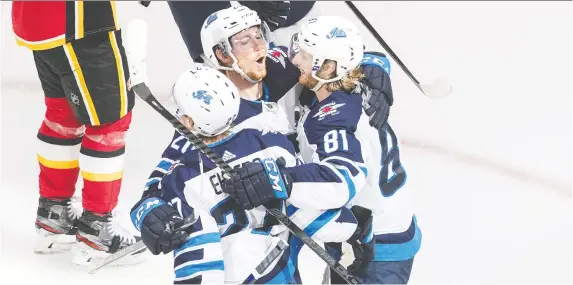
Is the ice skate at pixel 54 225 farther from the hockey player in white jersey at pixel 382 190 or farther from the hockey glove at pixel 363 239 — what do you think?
the hockey glove at pixel 363 239

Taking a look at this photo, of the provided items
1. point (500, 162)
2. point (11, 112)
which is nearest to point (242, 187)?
point (500, 162)

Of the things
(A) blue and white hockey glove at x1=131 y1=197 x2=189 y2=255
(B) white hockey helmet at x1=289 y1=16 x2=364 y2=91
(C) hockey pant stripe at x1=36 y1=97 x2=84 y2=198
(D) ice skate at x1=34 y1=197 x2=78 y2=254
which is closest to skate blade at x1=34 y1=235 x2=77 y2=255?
(D) ice skate at x1=34 y1=197 x2=78 y2=254

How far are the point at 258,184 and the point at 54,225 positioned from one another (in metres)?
1.10

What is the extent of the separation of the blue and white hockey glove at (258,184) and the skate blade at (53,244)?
3.47ft

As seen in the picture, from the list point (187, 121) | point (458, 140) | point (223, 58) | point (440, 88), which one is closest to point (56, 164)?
point (223, 58)

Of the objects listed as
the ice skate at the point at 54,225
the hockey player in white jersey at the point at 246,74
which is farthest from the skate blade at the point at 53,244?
the hockey player in white jersey at the point at 246,74

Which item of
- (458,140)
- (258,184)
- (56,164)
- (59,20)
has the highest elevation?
(59,20)

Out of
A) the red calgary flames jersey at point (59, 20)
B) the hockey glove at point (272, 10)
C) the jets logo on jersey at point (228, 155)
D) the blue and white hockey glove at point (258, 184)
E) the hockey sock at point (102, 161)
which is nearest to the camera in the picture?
the blue and white hockey glove at point (258, 184)

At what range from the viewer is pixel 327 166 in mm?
2084

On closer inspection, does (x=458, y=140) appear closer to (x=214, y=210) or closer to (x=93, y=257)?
(x=93, y=257)

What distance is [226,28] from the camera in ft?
7.61

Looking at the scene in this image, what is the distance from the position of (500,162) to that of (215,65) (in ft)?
5.31

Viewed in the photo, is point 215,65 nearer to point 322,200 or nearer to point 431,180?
point 322,200

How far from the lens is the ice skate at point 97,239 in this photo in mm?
2859
